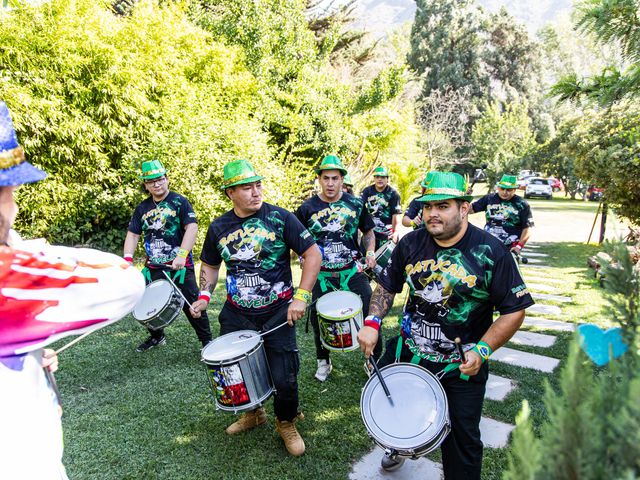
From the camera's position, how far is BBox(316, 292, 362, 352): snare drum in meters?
3.96

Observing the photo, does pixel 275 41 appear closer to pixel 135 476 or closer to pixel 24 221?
pixel 24 221

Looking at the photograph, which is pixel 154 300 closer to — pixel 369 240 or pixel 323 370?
pixel 323 370

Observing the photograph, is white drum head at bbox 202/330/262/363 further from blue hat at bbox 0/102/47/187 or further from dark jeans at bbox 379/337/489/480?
blue hat at bbox 0/102/47/187

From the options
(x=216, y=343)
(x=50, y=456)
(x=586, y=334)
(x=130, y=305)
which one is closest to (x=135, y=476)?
(x=216, y=343)

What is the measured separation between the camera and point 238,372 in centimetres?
309

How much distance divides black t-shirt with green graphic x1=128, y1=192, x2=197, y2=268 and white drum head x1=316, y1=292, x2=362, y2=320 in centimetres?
215

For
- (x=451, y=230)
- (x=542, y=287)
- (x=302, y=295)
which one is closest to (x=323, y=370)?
(x=302, y=295)

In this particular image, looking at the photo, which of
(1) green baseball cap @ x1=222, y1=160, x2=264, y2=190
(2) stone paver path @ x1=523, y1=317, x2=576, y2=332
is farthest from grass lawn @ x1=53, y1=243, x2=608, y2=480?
(1) green baseball cap @ x1=222, y1=160, x2=264, y2=190

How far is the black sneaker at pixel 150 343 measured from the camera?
563cm

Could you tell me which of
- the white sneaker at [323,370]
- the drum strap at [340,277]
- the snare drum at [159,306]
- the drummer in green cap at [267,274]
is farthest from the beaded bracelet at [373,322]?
the snare drum at [159,306]

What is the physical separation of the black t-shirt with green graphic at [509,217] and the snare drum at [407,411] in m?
5.05

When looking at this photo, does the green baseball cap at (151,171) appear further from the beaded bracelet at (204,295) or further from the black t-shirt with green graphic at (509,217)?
the black t-shirt with green graphic at (509,217)

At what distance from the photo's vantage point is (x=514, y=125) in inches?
1373

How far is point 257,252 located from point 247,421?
1.55m
